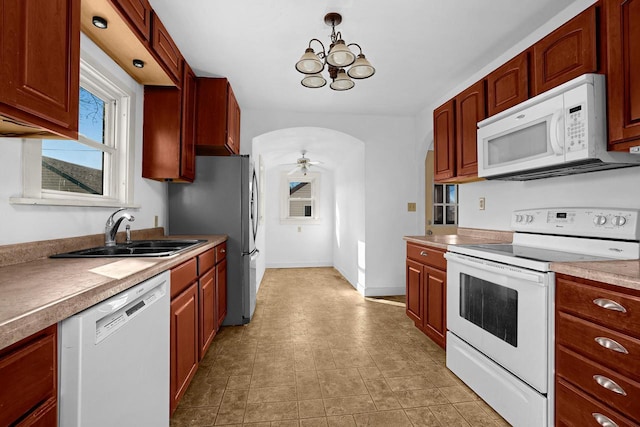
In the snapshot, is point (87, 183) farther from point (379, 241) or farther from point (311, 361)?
point (379, 241)

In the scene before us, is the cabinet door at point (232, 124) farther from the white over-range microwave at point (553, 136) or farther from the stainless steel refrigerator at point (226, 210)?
the white over-range microwave at point (553, 136)

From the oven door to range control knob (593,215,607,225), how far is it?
58 cm

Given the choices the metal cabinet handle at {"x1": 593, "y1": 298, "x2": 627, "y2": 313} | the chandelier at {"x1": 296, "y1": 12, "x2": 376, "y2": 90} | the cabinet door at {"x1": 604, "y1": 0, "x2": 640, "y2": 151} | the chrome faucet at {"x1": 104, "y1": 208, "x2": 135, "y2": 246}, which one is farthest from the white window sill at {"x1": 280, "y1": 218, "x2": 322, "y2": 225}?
the metal cabinet handle at {"x1": 593, "y1": 298, "x2": 627, "y2": 313}

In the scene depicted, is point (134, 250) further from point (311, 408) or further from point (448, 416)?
point (448, 416)

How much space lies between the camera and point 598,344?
4.04 ft

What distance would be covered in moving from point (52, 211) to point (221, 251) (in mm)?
1410

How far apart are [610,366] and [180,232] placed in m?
3.08

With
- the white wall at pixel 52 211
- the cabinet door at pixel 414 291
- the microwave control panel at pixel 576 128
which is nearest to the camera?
the white wall at pixel 52 211

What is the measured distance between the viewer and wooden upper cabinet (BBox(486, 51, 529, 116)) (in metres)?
2.06

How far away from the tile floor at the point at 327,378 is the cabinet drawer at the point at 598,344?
2.28 ft

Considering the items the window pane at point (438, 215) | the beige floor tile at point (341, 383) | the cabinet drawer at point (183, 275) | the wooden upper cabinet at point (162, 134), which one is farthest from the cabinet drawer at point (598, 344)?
the window pane at point (438, 215)

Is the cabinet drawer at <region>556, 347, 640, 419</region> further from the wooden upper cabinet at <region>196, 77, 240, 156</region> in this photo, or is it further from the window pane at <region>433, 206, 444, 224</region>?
the window pane at <region>433, 206, 444, 224</region>

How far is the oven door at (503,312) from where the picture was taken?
150 centimetres

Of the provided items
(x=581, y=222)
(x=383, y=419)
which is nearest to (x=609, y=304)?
(x=581, y=222)
